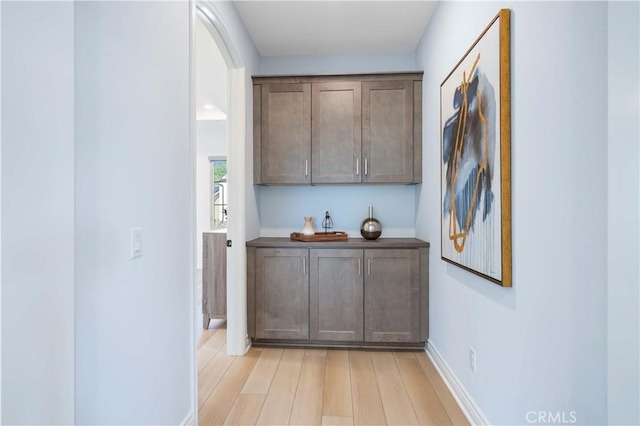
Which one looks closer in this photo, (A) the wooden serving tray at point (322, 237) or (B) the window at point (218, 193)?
(A) the wooden serving tray at point (322, 237)

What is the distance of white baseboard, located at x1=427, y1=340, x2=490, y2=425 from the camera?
1.78m

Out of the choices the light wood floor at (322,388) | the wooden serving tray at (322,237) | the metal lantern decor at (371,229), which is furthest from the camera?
the metal lantern decor at (371,229)

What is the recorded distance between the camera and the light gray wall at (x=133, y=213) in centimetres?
107

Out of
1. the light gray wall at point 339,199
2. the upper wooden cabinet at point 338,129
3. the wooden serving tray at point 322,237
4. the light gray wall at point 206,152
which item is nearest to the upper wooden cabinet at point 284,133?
the upper wooden cabinet at point 338,129

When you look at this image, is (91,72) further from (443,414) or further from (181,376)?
(443,414)

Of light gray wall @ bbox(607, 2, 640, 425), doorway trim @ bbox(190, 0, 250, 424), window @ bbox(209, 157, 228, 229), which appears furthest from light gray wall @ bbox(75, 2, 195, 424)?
window @ bbox(209, 157, 228, 229)

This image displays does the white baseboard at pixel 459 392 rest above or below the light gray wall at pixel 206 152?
below

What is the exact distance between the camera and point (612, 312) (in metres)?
1.06

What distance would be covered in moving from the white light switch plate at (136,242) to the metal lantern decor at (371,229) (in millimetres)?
2145

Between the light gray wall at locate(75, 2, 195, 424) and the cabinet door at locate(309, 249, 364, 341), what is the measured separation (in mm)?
1261

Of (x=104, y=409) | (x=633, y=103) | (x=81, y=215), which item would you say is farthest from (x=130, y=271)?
(x=633, y=103)

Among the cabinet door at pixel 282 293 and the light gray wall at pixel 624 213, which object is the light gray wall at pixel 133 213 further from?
the light gray wall at pixel 624 213

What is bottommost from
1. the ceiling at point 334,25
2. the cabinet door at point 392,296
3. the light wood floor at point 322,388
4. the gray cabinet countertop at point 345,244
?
the light wood floor at point 322,388

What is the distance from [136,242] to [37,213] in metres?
0.70
